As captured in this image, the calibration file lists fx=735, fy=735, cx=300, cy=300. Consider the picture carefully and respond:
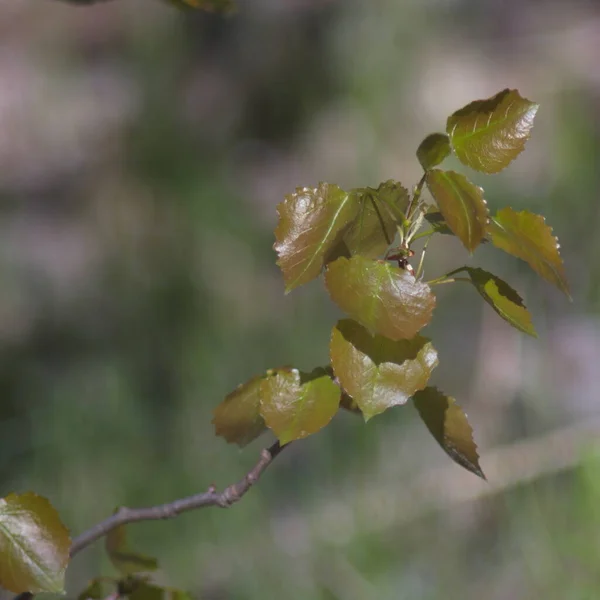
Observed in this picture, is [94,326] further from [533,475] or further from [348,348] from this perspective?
[348,348]

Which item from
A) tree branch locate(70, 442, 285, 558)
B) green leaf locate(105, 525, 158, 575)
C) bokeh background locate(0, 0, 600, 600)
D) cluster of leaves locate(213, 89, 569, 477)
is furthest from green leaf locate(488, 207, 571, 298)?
bokeh background locate(0, 0, 600, 600)

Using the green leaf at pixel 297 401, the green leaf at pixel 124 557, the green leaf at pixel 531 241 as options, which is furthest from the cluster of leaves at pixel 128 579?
the green leaf at pixel 531 241

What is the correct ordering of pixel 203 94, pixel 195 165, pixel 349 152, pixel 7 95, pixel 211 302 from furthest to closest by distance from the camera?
1. pixel 7 95
2. pixel 203 94
3. pixel 349 152
4. pixel 195 165
5. pixel 211 302

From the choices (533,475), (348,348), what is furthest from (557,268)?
(533,475)

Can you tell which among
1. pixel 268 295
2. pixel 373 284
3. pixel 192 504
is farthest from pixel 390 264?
pixel 268 295

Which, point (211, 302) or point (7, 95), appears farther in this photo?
point (7, 95)

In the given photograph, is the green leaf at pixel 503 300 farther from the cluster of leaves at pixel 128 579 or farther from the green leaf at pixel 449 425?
the cluster of leaves at pixel 128 579

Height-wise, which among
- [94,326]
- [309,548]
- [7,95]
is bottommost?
[309,548]
